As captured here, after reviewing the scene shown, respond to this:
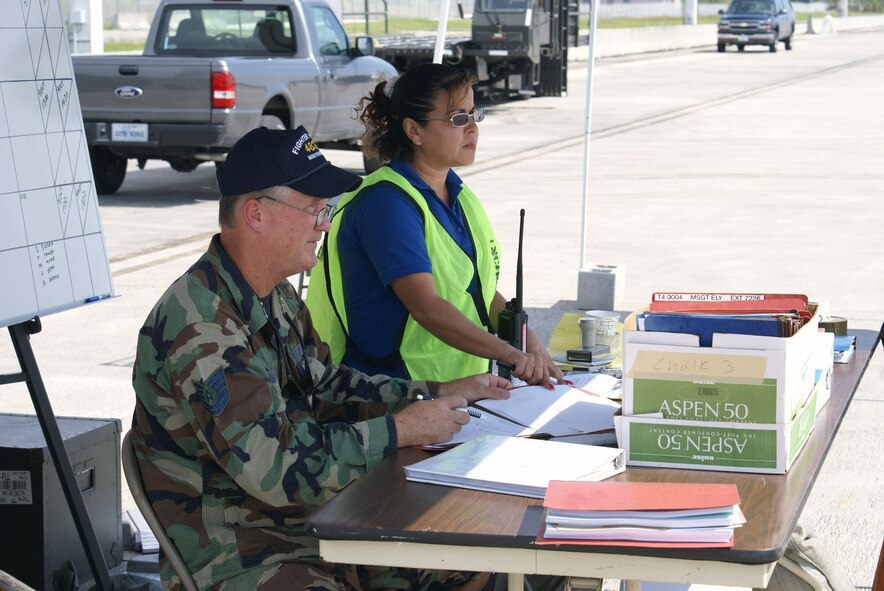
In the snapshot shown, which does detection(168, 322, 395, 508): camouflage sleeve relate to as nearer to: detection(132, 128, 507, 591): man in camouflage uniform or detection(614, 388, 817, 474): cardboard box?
detection(132, 128, 507, 591): man in camouflage uniform

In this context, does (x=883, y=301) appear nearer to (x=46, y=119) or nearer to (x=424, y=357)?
(x=424, y=357)

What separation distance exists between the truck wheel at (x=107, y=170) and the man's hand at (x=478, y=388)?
10597 mm

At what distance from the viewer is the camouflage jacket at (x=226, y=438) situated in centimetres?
276

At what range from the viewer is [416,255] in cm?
394

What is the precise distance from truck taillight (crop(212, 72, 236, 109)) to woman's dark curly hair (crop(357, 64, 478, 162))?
8.11 m

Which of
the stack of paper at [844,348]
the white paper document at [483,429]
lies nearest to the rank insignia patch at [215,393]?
the white paper document at [483,429]

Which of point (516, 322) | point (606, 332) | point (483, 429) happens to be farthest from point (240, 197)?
point (606, 332)

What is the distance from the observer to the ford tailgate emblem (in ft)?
40.2

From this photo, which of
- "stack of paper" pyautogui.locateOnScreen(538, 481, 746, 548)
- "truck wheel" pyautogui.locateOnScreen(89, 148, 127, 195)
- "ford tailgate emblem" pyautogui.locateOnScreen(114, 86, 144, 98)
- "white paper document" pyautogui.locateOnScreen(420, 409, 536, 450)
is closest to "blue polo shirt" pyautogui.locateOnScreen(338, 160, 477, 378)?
"white paper document" pyautogui.locateOnScreen(420, 409, 536, 450)

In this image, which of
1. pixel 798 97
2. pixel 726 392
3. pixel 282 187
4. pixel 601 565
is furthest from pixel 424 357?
pixel 798 97

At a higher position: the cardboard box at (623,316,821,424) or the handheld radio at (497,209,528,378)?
the cardboard box at (623,316,821,424)

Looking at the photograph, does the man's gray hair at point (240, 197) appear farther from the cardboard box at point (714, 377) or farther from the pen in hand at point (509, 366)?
the pen in hand at point (509, 366)

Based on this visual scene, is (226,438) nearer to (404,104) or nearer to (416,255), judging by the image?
(416,255)

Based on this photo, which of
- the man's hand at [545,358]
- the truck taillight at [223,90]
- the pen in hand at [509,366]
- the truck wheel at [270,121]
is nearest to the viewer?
the pen in hand at [509,366]
